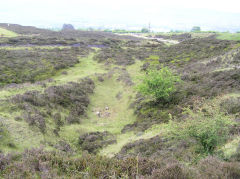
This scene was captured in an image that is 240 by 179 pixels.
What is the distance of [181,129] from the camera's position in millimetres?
8344

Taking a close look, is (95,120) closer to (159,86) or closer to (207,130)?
(159,86)

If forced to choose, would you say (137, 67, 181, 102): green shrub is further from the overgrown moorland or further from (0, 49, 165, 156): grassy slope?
(0, 49, 165, 156): grassy slope

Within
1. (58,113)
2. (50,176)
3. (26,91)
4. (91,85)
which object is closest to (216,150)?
(50,176)

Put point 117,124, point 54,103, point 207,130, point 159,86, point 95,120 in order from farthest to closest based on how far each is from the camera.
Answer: point 159,86
point 95,120
point 117,124
point 54,103
point 207,130

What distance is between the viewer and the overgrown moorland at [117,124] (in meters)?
6.02

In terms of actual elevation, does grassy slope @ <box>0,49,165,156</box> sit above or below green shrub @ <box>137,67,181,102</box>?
below

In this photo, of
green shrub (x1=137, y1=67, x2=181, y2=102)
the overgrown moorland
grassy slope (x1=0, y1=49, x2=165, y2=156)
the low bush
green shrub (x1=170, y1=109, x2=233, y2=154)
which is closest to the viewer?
the overgrown moorland

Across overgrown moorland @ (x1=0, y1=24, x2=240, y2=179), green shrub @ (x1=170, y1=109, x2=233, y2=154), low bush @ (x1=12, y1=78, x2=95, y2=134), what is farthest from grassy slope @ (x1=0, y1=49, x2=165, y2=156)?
green shrub @ (x1=170, y1=109, x2=233, y2=154)

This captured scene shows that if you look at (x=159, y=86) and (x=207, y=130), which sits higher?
(x=207, y=130)

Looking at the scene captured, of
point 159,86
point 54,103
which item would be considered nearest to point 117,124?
point 159,86

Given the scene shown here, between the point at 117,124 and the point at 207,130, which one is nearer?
the point at 207,130

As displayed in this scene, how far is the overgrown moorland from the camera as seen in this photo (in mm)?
6020

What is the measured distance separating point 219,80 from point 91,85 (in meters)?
16.5

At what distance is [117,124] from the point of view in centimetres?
1859
